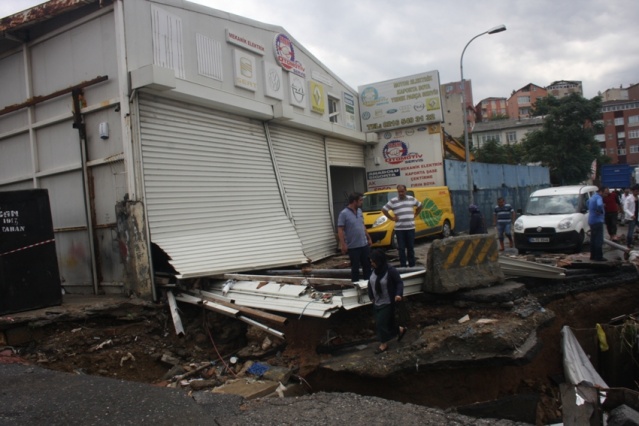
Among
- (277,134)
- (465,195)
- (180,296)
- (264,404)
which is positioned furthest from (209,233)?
(465,195)

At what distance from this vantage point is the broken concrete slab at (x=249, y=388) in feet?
17.4

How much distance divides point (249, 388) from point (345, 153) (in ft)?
37.3

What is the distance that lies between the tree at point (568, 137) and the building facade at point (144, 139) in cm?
2813

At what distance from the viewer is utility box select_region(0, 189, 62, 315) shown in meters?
6.74

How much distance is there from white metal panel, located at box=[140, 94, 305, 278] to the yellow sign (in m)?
3.04

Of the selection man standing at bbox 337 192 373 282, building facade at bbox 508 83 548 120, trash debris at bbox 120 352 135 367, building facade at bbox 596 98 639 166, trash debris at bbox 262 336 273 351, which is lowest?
trash debris at bbox 262 336 273 351

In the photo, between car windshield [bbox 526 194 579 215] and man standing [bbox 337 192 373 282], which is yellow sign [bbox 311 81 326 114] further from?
man standing [bbox 337 192 373 282]

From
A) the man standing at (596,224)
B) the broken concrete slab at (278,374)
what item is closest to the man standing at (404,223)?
the broken concrete slab at (278,374)

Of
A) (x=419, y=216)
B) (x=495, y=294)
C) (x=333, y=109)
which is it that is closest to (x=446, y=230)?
(x=419, y=216)

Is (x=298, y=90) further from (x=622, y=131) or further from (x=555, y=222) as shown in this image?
(x=622, y=131)

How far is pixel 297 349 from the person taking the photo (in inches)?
269

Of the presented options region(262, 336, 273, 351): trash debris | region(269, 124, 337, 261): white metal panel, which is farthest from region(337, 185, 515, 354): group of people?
region(269, 124, 337, 261): white metal panel

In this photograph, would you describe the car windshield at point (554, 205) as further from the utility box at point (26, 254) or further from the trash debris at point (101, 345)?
the utility box at point (26, 254)

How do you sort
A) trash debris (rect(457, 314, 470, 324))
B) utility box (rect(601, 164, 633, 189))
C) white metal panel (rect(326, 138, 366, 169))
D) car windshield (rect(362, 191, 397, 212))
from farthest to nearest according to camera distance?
utility box (rect(601, 164, 633, 189)) < white metal panel (rect(326, 138, 366, 169)) < car windshield (rect(362, 191, 397, 212)) < trash debris (rect(457, 314, 470, 324))
